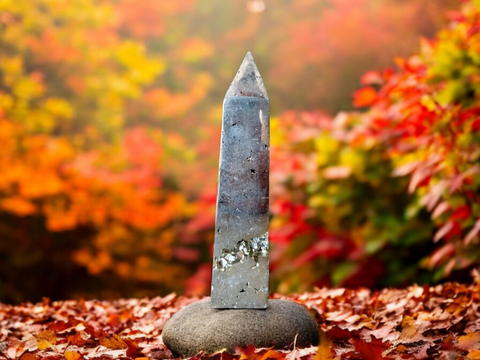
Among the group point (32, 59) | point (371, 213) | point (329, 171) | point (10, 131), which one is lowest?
point (371, 213)

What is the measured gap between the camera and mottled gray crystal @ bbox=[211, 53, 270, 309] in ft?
8.35

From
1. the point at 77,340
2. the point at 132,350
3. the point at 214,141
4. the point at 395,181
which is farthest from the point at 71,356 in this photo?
the point at 214,141

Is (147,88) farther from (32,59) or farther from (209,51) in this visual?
(32,59)

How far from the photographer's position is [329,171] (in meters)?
4.82

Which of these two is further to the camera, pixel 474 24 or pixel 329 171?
pixel 329 171

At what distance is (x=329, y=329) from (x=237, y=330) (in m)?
0.56

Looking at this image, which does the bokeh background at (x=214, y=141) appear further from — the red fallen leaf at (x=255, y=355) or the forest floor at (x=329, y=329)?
the red fallen leaf at (x=255, y=355)

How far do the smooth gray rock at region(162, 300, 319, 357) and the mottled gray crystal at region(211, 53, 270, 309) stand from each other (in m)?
0.10

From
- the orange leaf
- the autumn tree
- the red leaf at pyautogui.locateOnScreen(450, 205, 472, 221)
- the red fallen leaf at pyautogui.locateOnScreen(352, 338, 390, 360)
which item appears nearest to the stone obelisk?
the red fallen leaf at pyautogui.locateOnScreen(352, 338, 390, 360)

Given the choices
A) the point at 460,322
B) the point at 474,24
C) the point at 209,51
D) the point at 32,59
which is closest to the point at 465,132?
the point at 474,24

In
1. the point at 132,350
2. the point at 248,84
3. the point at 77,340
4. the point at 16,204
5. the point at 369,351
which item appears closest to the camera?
the point at 369,351

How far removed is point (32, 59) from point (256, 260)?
726 centimetres

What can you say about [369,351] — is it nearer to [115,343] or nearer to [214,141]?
[115,343]

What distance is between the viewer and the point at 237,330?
233cm
